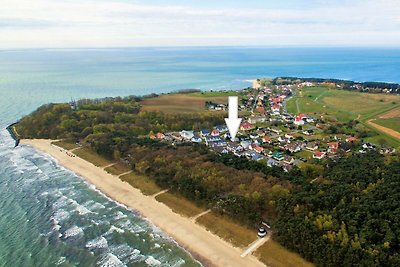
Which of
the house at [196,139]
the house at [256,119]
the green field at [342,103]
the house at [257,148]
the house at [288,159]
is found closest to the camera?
the house at [288,159]

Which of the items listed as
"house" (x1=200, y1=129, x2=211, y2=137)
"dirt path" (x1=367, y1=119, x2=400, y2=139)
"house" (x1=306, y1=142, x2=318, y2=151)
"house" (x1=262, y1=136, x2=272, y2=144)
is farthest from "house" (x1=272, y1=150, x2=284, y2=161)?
"dirt path" (x1=367, y1=119, x2=400, y2=139)

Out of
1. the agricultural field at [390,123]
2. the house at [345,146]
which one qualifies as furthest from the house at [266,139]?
the agricultural field at [390,123]

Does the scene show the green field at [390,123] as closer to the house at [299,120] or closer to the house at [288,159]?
the house at [299,120]

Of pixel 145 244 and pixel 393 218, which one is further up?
pixel 393 218

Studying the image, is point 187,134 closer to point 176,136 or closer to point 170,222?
point 176,136

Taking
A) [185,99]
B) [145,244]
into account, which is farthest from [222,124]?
[145,244]

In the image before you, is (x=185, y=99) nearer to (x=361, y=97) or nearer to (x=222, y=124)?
(x=222, y=124)
